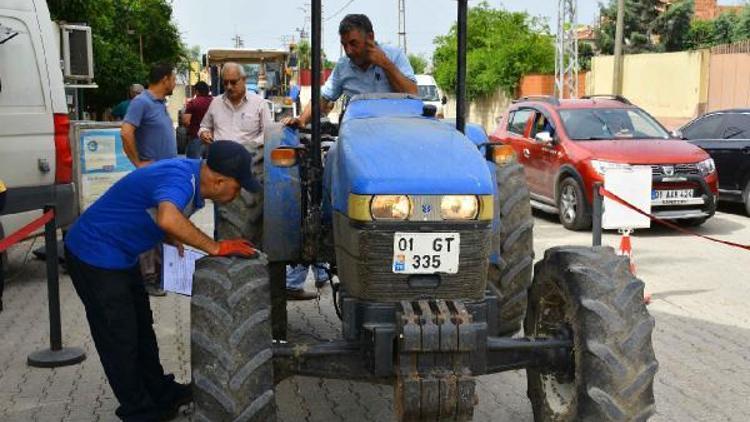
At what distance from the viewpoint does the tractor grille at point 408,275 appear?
3.88m

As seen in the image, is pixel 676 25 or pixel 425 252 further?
pixel 676 25

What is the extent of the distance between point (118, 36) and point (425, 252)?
92.0 feet

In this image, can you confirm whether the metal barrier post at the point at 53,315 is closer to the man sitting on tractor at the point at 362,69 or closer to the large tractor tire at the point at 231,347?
the man sitting on tractor at the point at 362,69

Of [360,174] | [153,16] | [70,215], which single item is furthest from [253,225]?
[153,16]

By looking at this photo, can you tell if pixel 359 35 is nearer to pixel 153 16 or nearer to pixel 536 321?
pixel 536 321

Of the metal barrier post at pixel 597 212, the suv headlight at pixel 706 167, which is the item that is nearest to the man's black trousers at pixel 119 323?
the metal barrier post at pixel 597 212

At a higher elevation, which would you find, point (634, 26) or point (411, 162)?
point (634, 26)

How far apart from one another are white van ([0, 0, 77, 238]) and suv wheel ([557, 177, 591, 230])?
21.5 ft

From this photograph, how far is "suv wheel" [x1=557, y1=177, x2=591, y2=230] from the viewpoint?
11898mm

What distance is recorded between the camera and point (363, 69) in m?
5.73

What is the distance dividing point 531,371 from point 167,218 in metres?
2.02

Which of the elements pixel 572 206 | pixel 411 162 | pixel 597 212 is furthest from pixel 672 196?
pixel 411 162

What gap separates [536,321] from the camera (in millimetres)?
4598

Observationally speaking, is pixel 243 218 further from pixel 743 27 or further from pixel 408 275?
pixel 743 27
